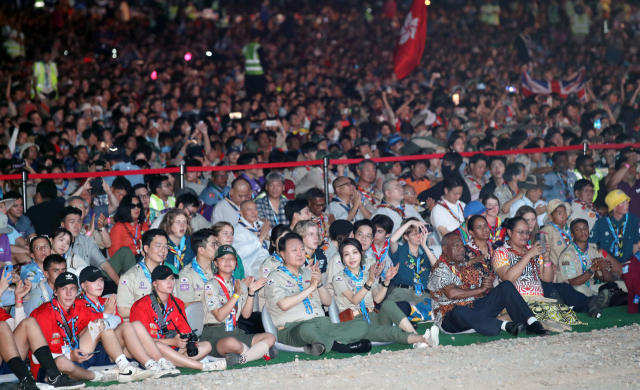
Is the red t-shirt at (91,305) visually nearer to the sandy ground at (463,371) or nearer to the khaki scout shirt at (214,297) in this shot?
the khaki scout shirt at (214,297)

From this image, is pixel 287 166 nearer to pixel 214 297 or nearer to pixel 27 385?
pixel 214 297

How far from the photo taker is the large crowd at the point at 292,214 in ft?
21.3

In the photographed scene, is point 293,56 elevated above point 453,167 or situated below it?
above

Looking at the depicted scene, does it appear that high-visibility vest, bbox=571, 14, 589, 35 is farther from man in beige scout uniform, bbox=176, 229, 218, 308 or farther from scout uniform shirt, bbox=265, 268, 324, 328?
man in beige scout uniform, bbox=176, 229, 218, 308

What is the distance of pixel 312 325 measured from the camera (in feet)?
22.4

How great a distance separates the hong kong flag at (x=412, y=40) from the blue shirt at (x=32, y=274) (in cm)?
878

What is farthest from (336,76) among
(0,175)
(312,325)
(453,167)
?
(312,325)

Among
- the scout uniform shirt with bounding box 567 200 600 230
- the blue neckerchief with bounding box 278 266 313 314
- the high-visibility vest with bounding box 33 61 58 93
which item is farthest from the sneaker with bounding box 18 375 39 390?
the high-visibility vest with bounding box 33 61 58 93

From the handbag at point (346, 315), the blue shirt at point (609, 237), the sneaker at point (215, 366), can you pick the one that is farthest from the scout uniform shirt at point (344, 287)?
the blue shirt at point (609, 237)

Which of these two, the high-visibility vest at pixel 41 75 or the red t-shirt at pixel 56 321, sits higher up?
the high-visibility vest at pixel 41 75

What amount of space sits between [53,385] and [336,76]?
14202 millimetres

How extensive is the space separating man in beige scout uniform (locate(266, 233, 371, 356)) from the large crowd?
0.06 feet

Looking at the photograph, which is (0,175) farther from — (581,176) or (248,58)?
(248,58)

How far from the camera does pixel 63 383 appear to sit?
18.9 feet
